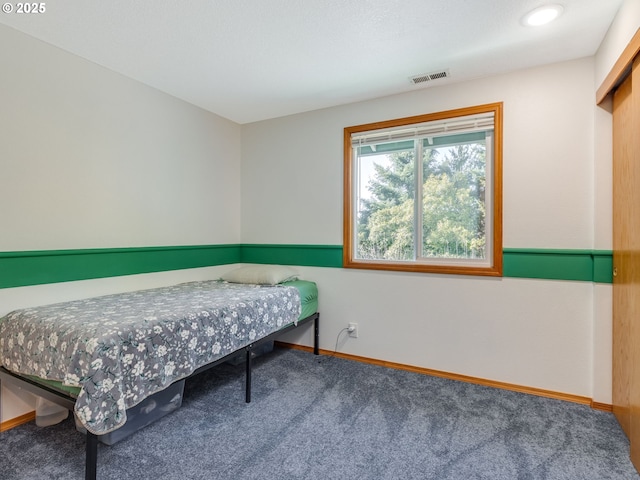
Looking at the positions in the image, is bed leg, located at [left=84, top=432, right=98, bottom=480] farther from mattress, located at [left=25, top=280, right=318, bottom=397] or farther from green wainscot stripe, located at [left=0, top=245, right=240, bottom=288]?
mattress, located at [left=25, top=280, right=318, bottom=397]

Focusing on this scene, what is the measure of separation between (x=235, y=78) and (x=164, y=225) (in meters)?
1.35

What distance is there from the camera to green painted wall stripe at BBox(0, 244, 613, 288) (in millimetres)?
1884

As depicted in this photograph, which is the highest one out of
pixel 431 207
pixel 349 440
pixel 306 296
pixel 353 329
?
pixel 431 207

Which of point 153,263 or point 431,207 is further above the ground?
point 431,207

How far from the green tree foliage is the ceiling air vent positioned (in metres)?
0.53

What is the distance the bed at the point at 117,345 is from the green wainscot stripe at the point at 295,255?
881 millimetres

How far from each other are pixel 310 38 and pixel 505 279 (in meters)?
2.13

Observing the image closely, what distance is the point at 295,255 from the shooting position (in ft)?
10.6

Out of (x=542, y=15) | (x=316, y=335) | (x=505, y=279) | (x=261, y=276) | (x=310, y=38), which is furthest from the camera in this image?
(x=316, y=335)

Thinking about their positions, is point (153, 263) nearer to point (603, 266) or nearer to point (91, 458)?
point (91, 458)

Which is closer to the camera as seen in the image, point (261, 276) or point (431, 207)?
point (431, 207)

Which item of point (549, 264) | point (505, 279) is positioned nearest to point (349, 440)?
point (505, 279)

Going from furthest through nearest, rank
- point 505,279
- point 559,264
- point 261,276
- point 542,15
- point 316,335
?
point 316,335, point 261,276, point 505,279, point 559,264, point 542,15

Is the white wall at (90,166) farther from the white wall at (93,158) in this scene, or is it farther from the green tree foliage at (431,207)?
the green tree foliage at (431,207)
